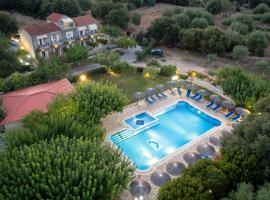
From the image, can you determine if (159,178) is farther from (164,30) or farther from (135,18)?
(135,18)

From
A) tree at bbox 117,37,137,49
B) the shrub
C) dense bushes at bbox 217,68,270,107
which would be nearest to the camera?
dense bushes at bbox 217,68,270,107

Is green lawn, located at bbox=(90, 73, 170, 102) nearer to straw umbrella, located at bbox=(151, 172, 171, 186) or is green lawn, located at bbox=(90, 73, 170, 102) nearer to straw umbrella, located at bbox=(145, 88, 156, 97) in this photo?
straw umbrella, located at bbox=(145, 88, 156, 97)

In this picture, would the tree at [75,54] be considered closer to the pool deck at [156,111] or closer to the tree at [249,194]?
the pool deck at [156,111]

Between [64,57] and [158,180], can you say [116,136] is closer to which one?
[158,180]

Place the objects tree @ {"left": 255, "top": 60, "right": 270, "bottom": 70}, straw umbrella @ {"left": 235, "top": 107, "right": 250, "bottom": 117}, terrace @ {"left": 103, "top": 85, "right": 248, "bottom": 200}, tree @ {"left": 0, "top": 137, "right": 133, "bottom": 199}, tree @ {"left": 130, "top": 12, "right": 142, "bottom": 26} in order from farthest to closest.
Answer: tree @ {"left": 130, "top": 12, "right": 142, "bottom": 26}, tree @ {"left": 255, "top": 60, "right": 270, "bottom": 70}, straw umbrella @ {"left": 235, "top": 107, "right": 250, "bottom": 117}, terrace @ {"left": 103, "top": 85, "right": 248, "bottom": 200}, tree @ {"left": 0, "top": 137, "right": 133, "bottom": 199}

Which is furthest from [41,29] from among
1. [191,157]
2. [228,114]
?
[191,157]

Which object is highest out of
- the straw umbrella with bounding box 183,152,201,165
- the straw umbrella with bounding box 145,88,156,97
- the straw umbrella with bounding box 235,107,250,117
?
the straw umbrella with bounding box 145,88,156,97

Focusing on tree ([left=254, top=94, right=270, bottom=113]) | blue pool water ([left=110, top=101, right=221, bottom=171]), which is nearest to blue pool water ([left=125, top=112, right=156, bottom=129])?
blue pool water ([left=110, top=101, right=221, bottom=171])

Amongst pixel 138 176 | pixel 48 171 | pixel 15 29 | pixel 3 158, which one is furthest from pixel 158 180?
pixel 15 29
